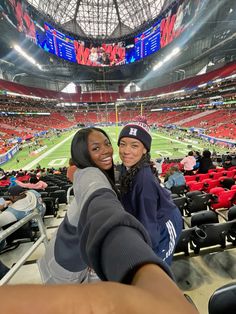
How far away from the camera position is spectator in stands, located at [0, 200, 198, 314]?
0.39 m

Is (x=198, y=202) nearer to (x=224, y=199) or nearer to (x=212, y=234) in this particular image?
(x=224, y=199)

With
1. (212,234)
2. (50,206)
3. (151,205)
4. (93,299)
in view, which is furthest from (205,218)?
(50,206)

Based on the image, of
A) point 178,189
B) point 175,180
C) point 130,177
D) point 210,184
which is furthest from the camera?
point 210,184

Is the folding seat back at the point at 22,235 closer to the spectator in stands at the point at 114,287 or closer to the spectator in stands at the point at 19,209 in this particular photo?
the spectator in stands at the point at 19,209

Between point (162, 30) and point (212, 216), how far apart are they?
186ft

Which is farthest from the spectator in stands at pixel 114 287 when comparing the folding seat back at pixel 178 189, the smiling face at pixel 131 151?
the folding seat back at pixel 178 189

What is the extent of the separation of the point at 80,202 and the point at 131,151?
4.17ft

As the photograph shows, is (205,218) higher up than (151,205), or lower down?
lower down

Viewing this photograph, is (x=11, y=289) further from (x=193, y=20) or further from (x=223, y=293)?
(x=193, y=20)

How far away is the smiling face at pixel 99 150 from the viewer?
1.56 metres

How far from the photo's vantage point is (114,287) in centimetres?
47

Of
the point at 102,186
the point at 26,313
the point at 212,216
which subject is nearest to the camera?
the point at 26,313

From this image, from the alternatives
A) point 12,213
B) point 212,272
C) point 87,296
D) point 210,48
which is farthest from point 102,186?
point 210,48

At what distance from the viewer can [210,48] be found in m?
42.9
